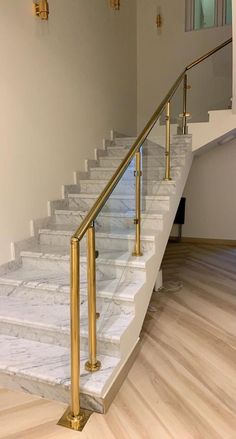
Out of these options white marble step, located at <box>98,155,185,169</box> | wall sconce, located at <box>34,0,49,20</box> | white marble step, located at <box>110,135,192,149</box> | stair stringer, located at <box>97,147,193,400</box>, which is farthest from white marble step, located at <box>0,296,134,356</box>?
wall sconce, located at <box>34,0,49,20</box>

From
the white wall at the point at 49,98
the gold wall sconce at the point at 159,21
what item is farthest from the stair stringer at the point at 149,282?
the gold wall sconce at the point at 159,21

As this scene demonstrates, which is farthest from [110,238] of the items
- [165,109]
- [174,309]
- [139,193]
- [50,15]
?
[50,15]

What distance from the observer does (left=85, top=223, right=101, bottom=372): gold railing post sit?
1993mm

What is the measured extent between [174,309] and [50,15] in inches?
133

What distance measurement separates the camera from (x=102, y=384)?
1.99m

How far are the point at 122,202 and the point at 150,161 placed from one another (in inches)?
30.2

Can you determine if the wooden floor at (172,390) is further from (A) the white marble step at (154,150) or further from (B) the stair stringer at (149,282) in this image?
(A) the white marble step at (154,150)

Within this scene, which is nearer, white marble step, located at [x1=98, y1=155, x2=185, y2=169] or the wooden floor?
the wooden floor

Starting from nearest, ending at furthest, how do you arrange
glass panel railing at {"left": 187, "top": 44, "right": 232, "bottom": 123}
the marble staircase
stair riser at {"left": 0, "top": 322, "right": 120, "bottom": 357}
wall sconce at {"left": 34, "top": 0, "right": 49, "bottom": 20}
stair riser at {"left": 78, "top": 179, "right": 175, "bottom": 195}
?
the marble staircase, stair riser at {"left": 0, "top": 322, "right": 120, "bottom": 357}, stair riser at {"left": 78, "top": 179, "right": 175, "bottom": 195}, wall sconce at {"left": 34, "top": 0, "right": 49, "bottom": 20}, glass panel railing at {"left": 187, "top": 44, "right": 232, "bottom": 123}

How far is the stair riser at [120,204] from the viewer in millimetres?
2457

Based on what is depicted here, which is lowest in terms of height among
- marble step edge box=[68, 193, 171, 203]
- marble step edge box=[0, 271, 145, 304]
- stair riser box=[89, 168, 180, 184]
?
marble step edge box=[0, 271, 145, 304]

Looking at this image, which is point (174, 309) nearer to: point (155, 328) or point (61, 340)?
point (155, 328)

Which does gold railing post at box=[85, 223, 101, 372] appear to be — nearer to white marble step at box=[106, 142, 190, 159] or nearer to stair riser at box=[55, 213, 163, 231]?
stair riser at box=[55, 213, 163, 231]

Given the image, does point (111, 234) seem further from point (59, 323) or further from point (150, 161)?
point (150, 161)
